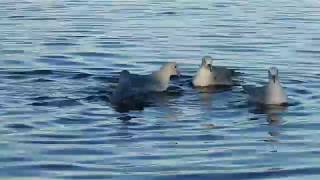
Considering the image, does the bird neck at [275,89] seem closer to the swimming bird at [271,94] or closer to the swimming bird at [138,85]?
the swimming bird at [271,94]

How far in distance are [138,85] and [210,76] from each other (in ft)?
5.53

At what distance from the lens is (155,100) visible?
724 inches

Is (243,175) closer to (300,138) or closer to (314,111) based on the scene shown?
(300,138)

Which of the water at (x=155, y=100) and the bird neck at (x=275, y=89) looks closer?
the water at (x=155, y=100)

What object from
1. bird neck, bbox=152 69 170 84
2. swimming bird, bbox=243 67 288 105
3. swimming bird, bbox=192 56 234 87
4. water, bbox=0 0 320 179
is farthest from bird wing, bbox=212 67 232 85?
swimming bird, bbox=243 67 288 105

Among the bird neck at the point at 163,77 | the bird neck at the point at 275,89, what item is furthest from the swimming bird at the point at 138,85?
the bird neck at the point at 275,89

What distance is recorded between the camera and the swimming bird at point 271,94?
17688mm

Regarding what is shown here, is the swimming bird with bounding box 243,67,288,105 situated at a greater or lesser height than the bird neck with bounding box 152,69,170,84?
lesser

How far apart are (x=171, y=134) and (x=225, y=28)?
1368cm

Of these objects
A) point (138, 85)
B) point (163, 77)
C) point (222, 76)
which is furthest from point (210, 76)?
point (138, 85)

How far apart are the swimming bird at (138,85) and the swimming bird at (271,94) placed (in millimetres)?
1847

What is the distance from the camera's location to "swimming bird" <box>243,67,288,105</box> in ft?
58.0

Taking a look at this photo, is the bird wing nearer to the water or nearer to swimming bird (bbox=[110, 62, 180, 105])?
the water

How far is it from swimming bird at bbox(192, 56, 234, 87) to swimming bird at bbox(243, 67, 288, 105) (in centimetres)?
178
